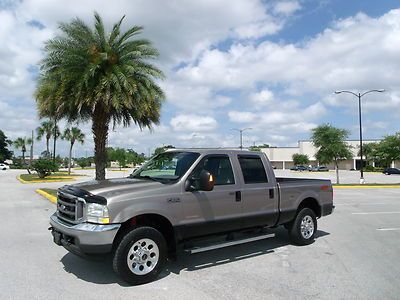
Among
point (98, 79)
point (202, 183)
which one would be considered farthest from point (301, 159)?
point (202, 183)

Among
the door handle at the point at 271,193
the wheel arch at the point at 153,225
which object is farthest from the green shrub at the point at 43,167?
the wheel arch at the point at 153,225

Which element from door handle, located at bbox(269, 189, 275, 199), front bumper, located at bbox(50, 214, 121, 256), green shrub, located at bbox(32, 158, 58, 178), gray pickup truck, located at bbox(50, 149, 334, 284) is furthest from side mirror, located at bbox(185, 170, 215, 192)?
green shrub, located at bbox(32, 158, 58, 178)

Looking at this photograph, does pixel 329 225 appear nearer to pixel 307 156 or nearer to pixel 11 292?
pixel 11 292

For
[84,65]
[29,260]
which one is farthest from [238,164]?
[84,65]

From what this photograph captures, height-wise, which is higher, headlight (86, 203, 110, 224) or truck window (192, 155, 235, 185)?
truck window (192, 155, 235, 185)

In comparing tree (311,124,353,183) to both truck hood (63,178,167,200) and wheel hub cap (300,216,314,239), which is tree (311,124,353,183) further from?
truck hood (63,178,167,200)

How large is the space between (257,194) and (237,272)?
5.15 feet

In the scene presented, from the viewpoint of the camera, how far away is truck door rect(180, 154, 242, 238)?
6047 mm

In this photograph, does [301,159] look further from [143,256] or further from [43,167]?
[143,256]

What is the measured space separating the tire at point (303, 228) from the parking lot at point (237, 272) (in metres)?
0.19

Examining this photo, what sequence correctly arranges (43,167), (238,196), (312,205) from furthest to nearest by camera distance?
1. (43,167)
2. (312,205)
3. (238,196)

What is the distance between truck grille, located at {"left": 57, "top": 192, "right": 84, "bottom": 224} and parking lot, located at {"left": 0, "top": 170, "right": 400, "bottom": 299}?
885mm

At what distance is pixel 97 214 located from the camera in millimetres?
5340

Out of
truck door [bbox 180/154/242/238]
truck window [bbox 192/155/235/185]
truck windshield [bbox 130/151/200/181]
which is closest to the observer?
truck door [bbox 180/154/242/238]
